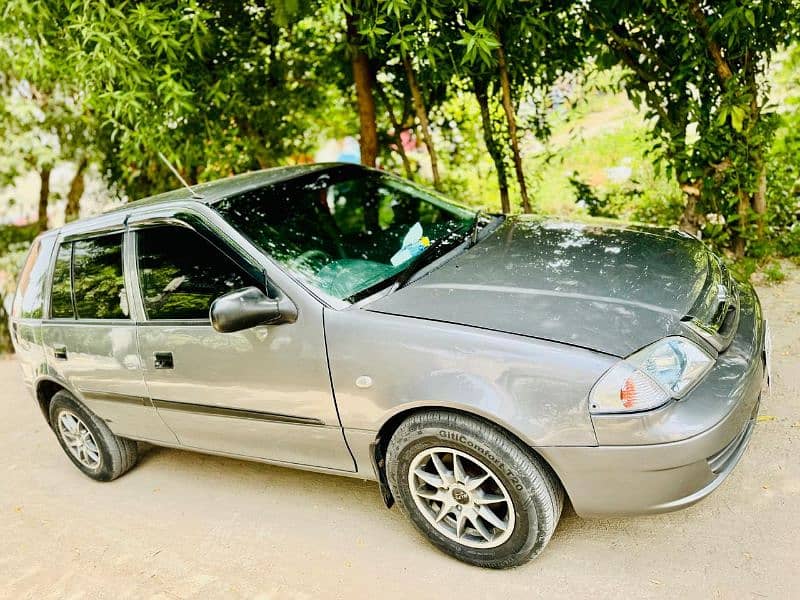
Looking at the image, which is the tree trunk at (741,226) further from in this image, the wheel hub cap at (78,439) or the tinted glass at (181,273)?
the wheel hub cap at (78,439)

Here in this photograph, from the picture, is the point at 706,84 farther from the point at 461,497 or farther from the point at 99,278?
the point at 99,278

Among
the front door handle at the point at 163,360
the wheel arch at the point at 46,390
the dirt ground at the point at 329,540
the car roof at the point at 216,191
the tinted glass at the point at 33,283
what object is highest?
the car roof at the point at 216,191

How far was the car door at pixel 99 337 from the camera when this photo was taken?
12.0 ft

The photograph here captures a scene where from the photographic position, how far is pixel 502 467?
264 centimetres

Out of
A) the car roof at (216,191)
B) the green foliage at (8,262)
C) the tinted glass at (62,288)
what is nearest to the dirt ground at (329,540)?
the tinted glass at (62,288)

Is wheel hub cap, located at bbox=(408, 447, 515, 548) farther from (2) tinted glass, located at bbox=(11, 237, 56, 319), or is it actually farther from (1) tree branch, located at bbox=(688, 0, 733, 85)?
(1) tree branch, located at bbox=(688, 0, 733, 85)

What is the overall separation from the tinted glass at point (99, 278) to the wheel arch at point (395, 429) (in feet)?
5.23

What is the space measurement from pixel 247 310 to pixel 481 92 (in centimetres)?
401

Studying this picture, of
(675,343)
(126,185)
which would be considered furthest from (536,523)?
(126,185)

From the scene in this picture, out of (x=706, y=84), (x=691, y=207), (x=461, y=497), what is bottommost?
(x=461, y=497)

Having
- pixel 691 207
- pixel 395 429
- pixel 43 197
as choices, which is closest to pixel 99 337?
pixel 395 429

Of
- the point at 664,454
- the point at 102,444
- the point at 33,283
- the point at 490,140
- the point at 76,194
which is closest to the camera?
the point at 664,454

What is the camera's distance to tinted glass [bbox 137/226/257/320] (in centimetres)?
330

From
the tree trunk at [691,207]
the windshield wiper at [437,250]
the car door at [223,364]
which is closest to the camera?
the car door at [223,364]
